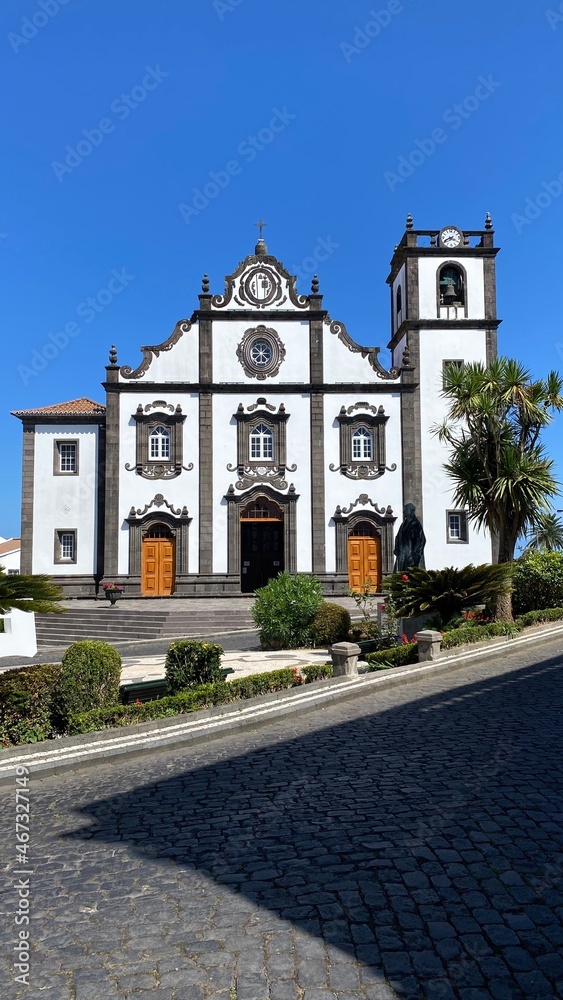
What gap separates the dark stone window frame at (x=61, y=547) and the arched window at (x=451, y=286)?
58.3ft

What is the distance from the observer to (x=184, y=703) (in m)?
9.57

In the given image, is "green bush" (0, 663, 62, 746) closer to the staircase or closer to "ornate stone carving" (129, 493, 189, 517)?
the staircase

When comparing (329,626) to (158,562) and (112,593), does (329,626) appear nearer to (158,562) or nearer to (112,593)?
(112,593)

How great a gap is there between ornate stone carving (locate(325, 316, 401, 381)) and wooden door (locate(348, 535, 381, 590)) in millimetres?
6645

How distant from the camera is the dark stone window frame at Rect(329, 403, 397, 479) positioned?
28.0m

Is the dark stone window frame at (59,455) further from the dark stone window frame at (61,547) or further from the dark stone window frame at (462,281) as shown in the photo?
the dark stone window frame at (462,281)

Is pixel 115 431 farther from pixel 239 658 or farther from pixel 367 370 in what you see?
pixel 239 658

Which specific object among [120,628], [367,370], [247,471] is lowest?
[120,628]

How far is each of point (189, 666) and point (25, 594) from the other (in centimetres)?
340

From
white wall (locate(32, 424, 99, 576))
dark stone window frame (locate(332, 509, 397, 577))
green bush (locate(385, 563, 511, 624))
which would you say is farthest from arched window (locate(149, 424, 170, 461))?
green bush (locate(385, 563, 511, 624))

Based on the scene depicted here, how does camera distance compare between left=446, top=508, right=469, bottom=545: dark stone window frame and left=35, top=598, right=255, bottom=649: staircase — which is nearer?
left=35, top=598, right=255, bottom=649: staircase

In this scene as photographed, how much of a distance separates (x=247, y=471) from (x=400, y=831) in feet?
75.5

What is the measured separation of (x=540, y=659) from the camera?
1307 centimetres

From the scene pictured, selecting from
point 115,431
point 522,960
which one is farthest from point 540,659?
point 115,431
